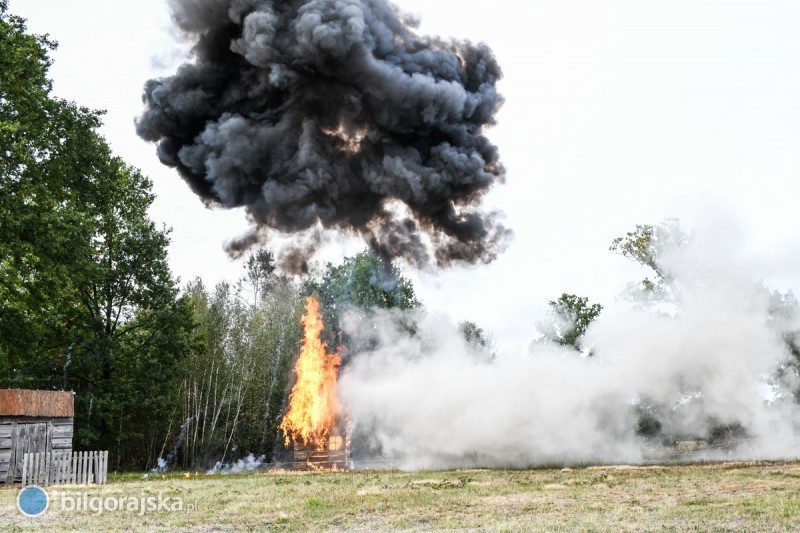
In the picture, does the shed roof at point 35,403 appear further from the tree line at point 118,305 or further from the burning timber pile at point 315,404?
the burning timber pile at point 315,404

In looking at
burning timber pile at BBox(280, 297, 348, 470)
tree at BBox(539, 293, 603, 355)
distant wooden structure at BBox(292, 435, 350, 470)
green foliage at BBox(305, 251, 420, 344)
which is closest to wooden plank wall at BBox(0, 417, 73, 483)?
distant wooden structure at BBox(292, 435, 350, 470)

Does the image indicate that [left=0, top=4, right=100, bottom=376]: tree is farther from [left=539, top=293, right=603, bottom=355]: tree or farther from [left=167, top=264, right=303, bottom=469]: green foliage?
[left=539, top=293, right=603, bottom=355]: tree

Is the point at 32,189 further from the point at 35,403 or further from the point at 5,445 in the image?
the point at 5,445

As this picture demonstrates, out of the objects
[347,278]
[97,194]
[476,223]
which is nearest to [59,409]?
[97,194]

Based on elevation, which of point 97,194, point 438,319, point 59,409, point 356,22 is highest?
point 356,22

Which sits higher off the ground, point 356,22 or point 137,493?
point 356,22

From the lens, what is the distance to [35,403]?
2603 cm

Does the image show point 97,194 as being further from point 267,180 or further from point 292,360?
point 292,360

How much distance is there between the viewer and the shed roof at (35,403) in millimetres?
24922

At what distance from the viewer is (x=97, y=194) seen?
1232 inches

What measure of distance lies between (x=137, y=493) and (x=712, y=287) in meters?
20.1

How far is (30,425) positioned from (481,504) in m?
19.2

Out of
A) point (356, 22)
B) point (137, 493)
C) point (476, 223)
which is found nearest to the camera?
point (137, 493)

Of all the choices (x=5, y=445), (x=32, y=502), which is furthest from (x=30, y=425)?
(x=32, y=502)
